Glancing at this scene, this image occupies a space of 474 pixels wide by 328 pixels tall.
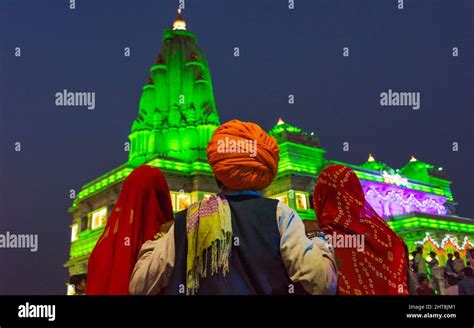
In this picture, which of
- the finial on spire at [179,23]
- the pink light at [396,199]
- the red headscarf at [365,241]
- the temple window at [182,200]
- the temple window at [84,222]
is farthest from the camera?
the finial on spire at [179,23]

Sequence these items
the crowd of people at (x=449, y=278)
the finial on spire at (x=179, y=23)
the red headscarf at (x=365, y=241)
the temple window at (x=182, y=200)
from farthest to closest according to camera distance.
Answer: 1. the finial on spire at (x=179, y=23)
2. the temple window at (x=182, y=200)
3. the crowd of people at (x=449, y=278)
4. the red headscarf at (x=365, y=241)

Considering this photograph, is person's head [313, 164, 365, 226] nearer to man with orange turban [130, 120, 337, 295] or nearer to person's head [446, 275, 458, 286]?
man with orange turban [130, 120, 337, 295]

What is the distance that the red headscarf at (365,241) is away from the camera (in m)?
3.18

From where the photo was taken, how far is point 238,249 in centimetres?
253

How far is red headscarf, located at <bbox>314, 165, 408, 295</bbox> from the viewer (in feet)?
10.4

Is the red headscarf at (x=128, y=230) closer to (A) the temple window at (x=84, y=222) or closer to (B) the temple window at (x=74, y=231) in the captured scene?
(A) the temple window at (x=84, y=222)

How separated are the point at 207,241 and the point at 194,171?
25.0 m

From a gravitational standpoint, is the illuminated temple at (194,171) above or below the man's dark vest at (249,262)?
above

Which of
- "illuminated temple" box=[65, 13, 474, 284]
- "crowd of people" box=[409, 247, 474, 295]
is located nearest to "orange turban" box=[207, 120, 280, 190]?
"crowd of people" box=[409, 247, 474, 295]

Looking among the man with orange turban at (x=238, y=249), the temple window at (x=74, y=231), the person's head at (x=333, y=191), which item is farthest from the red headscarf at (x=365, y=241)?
the temple window at (x=74, y=231)

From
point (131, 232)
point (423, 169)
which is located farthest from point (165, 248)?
point (423, 169)

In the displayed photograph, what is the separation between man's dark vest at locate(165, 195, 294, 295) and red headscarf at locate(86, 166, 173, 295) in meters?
0.42

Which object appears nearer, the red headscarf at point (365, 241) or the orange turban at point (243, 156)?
the orange turban at point (243, 156)

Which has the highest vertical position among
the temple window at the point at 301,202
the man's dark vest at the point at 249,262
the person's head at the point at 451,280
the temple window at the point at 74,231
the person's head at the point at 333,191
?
the temple window at the point at 301,202
